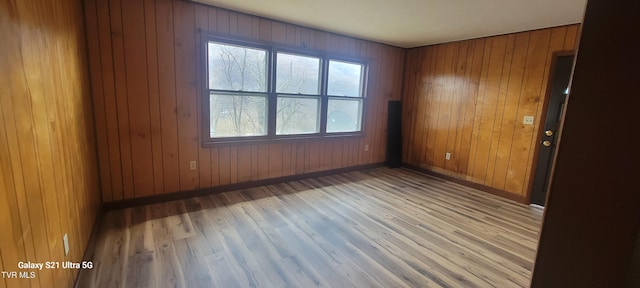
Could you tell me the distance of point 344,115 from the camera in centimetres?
464

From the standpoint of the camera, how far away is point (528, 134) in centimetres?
362

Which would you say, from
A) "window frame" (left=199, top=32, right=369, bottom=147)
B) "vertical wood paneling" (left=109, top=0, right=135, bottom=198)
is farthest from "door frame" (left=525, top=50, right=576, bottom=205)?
"vertical wood paneling" (left=109, top=0, right=135, bottom=198)

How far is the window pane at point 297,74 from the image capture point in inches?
148

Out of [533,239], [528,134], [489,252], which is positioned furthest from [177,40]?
[528,134]

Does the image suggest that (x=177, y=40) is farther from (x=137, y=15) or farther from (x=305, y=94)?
(x=305, y=94)

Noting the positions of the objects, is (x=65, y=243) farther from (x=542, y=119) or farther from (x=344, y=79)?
(x=542, y=119)

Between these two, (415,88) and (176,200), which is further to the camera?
(415,88)

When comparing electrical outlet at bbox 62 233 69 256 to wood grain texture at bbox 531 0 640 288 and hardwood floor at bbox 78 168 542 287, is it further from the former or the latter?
wood grain texture at bbox 531 0 640 288

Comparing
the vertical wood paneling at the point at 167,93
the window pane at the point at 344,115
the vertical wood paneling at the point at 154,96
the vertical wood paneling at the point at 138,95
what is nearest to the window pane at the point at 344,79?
the window pane at the point at 344,115

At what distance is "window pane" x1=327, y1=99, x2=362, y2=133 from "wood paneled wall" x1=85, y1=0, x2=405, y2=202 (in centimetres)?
110

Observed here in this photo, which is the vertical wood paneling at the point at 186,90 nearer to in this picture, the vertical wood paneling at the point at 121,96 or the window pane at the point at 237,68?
the window pane at the point at 237,68

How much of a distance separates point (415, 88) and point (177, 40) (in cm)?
386

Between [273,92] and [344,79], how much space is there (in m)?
1.34

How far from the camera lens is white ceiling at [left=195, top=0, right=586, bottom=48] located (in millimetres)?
2750
